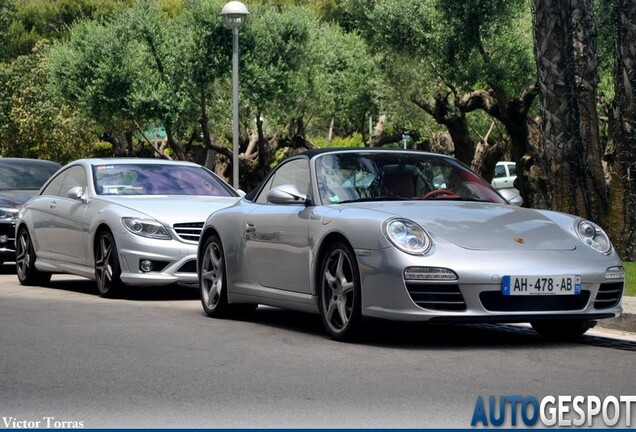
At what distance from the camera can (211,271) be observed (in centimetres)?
1139

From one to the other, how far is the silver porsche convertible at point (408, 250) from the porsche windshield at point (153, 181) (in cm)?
357

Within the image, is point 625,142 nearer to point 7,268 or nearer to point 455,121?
point 7,268

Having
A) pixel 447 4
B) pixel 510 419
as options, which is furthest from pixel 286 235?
pixel 447 4

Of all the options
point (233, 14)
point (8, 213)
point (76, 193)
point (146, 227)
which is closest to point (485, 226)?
point (146, 227)

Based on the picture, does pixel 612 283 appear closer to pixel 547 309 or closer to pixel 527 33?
pixel 547 309

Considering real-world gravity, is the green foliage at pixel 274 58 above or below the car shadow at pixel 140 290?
below

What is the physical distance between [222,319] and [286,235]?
4.81 ft

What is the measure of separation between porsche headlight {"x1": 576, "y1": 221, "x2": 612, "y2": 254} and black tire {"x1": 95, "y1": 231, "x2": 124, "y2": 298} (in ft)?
17.6

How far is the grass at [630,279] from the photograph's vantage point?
485 inches

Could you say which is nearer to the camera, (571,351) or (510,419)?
(510,419)

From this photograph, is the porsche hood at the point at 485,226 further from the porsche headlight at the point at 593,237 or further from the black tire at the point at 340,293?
the black tire at the point at 340,293

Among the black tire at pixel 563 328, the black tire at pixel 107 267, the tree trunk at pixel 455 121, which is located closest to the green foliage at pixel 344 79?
the tree trunk at pixel 455 121

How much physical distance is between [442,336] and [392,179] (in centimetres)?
123

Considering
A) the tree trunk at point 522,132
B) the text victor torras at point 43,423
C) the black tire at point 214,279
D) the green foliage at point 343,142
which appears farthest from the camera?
the green foliage at point 343,142
